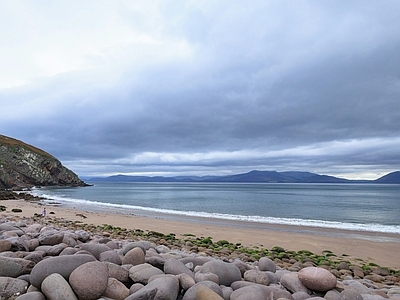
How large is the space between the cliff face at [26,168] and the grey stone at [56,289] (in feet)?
257

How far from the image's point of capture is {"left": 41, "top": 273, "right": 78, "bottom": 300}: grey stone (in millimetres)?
3193

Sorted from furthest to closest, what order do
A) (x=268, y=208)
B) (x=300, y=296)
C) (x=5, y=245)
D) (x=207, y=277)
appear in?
(x=268, y=208)
(x=5, y=245)
(x=207, y=277)
(x=300, y=296)

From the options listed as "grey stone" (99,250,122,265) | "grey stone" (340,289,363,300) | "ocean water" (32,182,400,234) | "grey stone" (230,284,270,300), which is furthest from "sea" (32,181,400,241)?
"grey stone" (230,284,270,300)

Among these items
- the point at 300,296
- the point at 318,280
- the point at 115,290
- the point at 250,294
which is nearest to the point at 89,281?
the point at 115,290

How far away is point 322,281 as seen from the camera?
4.05 metres

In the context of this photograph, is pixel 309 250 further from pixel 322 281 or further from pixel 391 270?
pixel 322 281

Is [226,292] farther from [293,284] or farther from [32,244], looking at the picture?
[32,244]

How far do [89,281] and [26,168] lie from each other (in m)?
96.0

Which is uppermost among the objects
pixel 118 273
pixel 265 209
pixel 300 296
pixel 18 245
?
pixel 18 245

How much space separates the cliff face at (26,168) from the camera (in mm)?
74938

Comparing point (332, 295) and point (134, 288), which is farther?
point (332, 295)

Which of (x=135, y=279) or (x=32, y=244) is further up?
(x=32, y=244)

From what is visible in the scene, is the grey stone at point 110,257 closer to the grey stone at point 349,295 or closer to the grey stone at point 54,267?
the grey stone at point 54,267

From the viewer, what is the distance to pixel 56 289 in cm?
323
